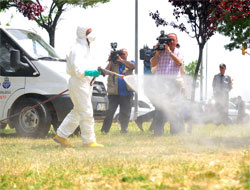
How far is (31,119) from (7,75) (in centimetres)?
105

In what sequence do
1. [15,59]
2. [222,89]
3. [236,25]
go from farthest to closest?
[236,25]
[222,89]
[15,59]

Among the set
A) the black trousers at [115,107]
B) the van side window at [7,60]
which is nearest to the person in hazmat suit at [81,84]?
the van side window at [7,60]

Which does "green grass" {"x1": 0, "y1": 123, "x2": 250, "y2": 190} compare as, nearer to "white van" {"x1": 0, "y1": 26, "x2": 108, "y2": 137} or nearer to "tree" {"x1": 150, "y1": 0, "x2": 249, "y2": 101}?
"white van" {"x1": 0, "y1": 26, "x2": 108, "y2": 137}

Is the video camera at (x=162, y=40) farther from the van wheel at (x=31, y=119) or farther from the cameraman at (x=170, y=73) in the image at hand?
the van wheel at (x=31, y=119)

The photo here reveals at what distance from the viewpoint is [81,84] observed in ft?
23.9

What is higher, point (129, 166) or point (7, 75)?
point (7, 75)

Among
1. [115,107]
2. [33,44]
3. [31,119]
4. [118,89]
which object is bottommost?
[31,119]

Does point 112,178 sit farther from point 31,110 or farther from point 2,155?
point 31,110

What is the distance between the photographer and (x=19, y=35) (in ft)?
31.8

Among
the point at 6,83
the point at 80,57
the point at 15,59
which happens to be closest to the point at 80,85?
the point at 80,57

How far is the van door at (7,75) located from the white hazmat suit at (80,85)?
7.40 ft

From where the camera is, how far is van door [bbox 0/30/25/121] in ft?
30.6

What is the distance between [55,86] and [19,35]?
1.46 metres

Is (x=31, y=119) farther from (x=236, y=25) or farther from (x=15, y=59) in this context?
(x=236, y=25)
